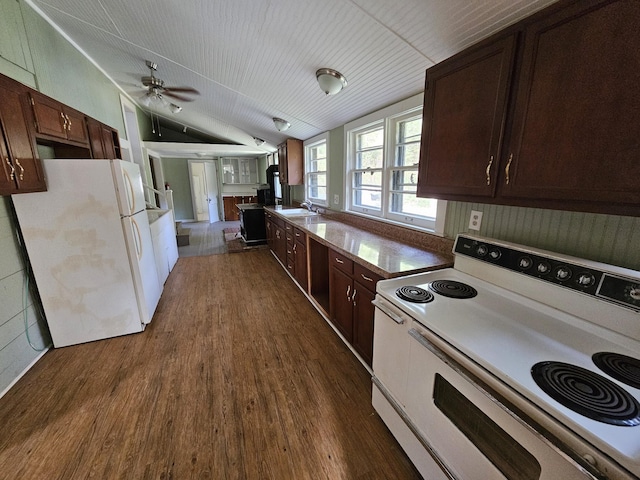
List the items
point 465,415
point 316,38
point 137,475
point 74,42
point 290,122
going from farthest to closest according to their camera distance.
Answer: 1. point 290,122
2. point 74,42
3. point 316,38
4. point 137,475
5. point 465,415

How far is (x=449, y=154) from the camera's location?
1383mm

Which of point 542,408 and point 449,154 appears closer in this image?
point 542,408

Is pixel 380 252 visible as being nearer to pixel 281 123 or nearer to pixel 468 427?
pixel 468 427

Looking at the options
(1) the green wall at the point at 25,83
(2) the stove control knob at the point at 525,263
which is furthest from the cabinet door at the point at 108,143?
(2) the stove control knob at the point at 525,263

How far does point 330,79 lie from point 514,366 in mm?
2147

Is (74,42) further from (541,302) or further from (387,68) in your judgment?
(541,302)

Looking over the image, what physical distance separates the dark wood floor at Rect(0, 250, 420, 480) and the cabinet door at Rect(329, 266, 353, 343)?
188mm

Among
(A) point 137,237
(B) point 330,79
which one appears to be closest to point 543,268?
(B) point 330,79

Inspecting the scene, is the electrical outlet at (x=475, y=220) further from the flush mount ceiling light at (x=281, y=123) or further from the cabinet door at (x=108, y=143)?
the cabinet door at (x=108, y=143)

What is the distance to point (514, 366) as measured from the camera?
31.9 inches

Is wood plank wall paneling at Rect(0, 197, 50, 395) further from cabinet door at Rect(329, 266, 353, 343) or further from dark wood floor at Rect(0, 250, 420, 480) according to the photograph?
cabinet door at Rect(329, 266, 353, 343)

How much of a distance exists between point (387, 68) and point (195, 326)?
2.77 m

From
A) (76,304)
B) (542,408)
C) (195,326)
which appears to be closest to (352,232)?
(195,326)

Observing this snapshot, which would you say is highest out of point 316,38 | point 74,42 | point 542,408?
point 74,42
